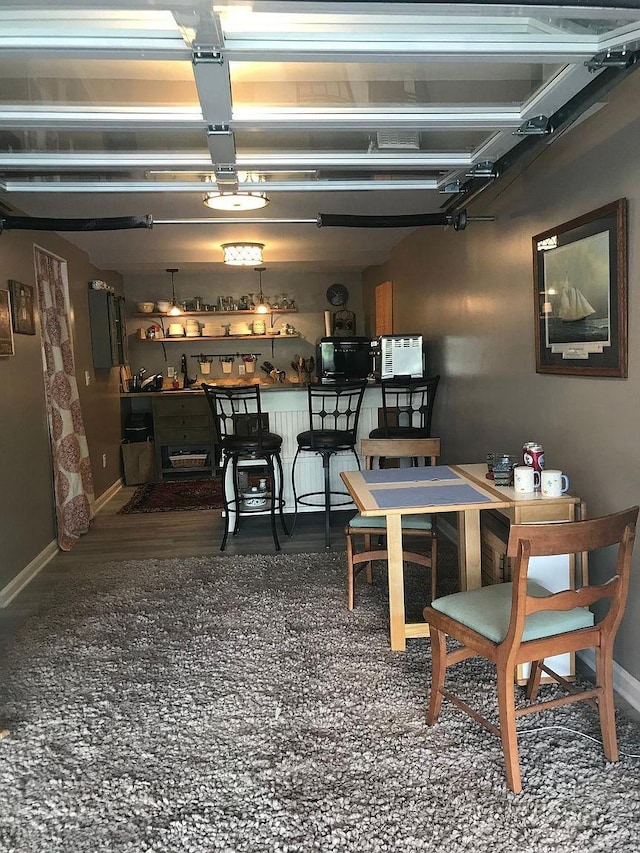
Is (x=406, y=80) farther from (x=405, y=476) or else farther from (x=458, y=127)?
(x=405, y=476)

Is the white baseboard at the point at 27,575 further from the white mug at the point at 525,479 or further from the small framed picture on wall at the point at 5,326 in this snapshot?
the white mug at the point at 525,479

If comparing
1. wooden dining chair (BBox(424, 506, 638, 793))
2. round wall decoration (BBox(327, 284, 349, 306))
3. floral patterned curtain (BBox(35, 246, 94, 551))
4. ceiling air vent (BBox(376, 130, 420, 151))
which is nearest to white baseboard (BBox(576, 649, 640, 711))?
wooden dining chair (BBox(424, 506, 638, 793))

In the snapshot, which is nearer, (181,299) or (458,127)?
(458,127)

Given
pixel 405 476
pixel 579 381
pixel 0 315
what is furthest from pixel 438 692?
pixel 0 315

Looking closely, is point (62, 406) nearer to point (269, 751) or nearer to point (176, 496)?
point (176, 496)

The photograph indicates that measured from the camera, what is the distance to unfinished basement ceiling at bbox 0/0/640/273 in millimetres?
1422

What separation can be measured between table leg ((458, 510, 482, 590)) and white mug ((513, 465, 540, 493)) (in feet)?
0.73

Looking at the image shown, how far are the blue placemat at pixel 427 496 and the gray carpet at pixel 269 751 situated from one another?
67cm

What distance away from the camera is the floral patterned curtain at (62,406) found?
171 inches

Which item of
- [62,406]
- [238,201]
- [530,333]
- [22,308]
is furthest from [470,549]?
[62,406]

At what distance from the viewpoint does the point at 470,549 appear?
2.59 meters

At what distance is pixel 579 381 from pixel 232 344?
5.46 metres

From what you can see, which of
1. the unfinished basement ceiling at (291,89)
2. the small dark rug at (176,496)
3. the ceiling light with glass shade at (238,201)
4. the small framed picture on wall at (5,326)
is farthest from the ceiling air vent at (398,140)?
the small dark rug at (176,496)

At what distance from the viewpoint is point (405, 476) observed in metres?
2.87
